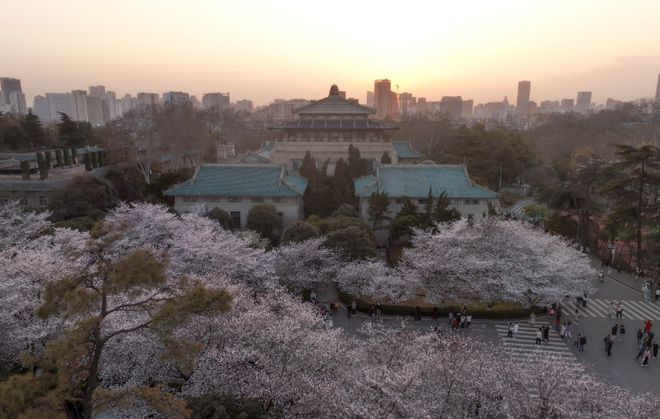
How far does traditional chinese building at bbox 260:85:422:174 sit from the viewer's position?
140 ft

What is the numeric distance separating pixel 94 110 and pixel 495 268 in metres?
185

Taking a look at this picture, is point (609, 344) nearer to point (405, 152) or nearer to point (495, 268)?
point (495, 268)

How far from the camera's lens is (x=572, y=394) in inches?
443

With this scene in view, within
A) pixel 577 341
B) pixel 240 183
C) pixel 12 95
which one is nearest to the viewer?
pixel 577 341

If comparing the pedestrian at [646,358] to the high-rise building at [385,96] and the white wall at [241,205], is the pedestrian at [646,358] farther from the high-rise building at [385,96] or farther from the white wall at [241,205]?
the high-rise building at [385,96]

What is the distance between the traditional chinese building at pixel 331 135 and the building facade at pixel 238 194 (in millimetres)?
9284

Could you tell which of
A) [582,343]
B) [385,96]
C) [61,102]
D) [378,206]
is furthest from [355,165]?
[61,102]

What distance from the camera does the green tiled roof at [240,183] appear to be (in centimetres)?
3216

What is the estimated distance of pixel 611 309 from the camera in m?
23.2

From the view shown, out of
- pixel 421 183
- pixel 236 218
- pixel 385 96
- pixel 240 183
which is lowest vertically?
pixel 236 218

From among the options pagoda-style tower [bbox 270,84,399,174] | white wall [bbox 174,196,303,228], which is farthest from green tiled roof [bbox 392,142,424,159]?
white wall [bbox 174,196,303,228]

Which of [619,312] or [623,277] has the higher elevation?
[619,312]

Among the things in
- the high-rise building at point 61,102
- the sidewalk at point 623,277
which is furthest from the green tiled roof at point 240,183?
the high-rise building at point 61,102

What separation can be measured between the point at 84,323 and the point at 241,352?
551cm
